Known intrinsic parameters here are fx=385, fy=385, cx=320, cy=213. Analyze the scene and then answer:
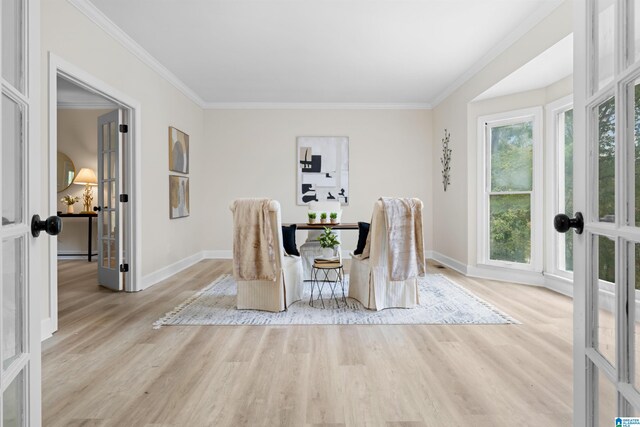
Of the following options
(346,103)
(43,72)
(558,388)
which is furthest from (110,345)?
(346,103)

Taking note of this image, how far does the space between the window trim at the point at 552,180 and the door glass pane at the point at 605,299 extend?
3799 millimetres

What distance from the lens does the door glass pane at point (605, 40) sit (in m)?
0.89

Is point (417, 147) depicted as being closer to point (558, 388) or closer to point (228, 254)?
point (228, 254)

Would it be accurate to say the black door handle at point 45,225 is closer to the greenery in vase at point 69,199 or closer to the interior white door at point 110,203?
the interior white door at point 110,203

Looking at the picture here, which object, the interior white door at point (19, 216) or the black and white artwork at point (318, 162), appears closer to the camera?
the interior white door at point (19, 216)

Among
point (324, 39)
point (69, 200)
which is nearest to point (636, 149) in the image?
point (324, 39)

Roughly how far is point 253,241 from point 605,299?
106 inches

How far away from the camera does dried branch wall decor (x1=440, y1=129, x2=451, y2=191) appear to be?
5781 mm

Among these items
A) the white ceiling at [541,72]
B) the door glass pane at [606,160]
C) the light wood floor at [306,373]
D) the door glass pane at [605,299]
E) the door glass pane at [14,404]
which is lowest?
the light wood floor at [306,373]

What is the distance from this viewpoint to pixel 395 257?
333 centimetres

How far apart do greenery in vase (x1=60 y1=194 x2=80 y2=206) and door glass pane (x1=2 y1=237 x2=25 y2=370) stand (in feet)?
21.4

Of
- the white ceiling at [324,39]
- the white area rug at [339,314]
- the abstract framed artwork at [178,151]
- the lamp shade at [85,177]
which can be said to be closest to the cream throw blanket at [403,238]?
the white area rug at [339,314]

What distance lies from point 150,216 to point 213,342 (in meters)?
2.34

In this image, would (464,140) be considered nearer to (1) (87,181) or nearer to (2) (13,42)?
(2) (13,42)
